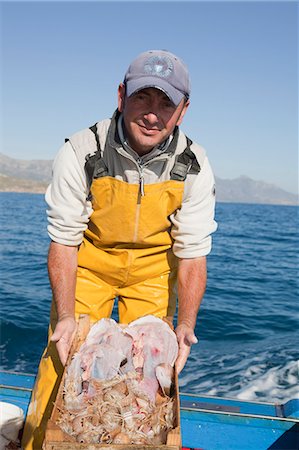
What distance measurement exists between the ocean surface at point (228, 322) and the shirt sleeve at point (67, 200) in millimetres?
4571

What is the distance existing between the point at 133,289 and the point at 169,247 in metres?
0.41

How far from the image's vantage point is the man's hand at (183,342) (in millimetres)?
3043

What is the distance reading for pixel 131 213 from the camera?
3451 mm

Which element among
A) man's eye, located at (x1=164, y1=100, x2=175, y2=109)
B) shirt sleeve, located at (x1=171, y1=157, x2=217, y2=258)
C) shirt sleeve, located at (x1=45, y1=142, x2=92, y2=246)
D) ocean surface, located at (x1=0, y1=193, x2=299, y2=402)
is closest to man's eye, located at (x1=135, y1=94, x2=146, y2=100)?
man's eye, located at (x1=164, y1=100, x2=175, y2=109)

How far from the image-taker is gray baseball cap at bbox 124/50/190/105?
3.11 meters

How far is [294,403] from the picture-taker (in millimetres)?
4000

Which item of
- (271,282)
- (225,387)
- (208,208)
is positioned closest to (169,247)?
(208,208)

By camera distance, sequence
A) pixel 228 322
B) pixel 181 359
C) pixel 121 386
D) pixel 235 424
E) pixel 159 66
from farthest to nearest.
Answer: pixel 228 322 < pixel 235 424 < pixel 159 66 < pixel 181 359 < pixel 121 386

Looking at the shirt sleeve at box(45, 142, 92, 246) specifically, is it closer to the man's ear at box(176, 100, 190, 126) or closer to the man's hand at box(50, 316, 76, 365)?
the man's hand at box(50, 316, 76, 365)

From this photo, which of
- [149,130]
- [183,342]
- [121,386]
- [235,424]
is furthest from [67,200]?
[235,424]

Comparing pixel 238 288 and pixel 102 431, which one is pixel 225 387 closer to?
pixel 102 431

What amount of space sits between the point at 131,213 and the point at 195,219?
494 millimetres

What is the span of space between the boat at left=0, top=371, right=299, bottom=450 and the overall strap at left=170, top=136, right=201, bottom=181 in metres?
1.78

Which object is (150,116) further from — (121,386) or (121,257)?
(121,386)
